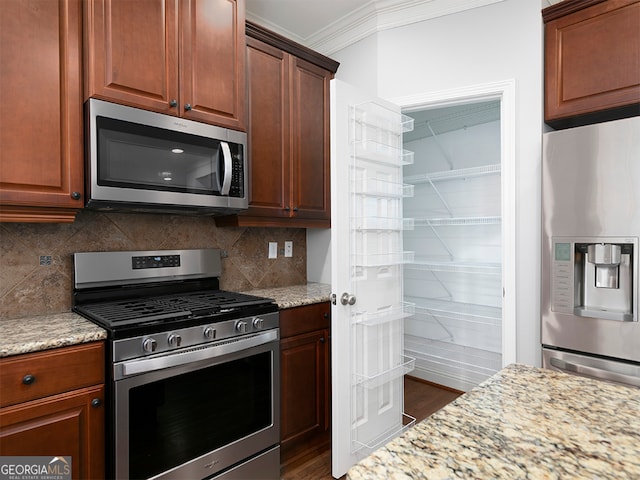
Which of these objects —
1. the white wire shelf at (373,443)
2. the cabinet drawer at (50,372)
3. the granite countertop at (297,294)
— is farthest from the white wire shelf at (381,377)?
the cabinet drawer at (50,372)

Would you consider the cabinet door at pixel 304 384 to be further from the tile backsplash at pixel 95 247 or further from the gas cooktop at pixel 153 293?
the tile backsplash at pixel 95 247

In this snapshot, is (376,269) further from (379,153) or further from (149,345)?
(149,345)

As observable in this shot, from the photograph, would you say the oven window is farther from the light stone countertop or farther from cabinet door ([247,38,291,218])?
cabinet door ([247,38,291,218])

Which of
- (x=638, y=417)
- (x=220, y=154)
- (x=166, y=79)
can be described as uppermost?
(x=166, y=79)

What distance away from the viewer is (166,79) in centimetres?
186

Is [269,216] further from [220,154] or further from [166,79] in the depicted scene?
[166,79]

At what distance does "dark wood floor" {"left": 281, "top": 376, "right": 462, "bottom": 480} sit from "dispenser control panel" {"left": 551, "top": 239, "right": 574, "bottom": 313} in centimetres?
132

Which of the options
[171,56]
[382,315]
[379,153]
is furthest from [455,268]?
[171,56]

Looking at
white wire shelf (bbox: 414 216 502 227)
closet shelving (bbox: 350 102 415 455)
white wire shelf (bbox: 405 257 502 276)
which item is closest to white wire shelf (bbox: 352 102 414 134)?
closet shelving (bbox: 350 102 415 455)

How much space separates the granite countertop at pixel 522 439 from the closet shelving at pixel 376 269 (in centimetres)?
128

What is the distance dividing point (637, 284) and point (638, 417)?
4.18 ft

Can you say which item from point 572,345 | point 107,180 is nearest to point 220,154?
point 107,180

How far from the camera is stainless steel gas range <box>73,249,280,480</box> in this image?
1503 millimetres

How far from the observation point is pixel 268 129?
2.41 m
